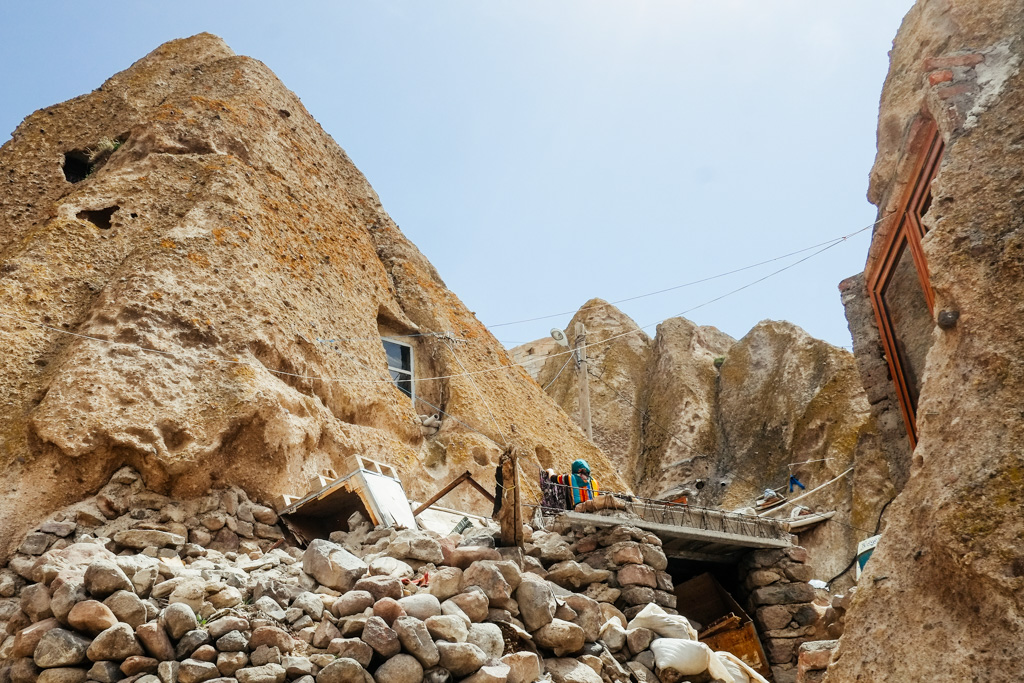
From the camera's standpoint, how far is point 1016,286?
129 inches

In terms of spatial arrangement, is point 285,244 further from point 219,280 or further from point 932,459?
point 932,459

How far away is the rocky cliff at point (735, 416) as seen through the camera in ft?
67.5

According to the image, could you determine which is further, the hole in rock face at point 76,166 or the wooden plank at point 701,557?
the hole in rock face at point 76,166

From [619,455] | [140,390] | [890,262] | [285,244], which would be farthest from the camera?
[619,455]

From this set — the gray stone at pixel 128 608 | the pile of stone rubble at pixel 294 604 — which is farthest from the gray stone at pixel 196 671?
the gray stone at pixel 128 608

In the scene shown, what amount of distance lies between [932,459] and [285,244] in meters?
9.90

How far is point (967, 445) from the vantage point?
10.5ft

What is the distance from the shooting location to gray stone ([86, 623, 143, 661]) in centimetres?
532

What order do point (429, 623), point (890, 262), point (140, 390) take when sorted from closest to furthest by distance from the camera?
point (429, 623) → point (890, 262) → point (140, 390)

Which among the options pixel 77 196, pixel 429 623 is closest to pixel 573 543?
pixel 429 623

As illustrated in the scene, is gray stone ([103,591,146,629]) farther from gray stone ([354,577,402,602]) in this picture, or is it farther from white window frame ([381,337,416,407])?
white window frame ([381,337,416,407])

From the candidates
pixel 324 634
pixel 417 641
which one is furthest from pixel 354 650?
pixel 417 641

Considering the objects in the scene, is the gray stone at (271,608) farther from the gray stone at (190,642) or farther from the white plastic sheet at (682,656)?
the white plastic sheet at (682,656)

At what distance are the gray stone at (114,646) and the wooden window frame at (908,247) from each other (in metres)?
4.76
